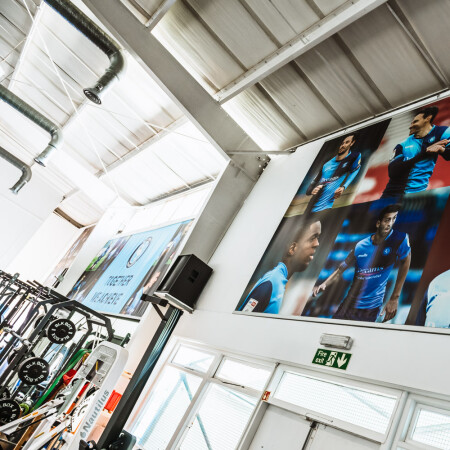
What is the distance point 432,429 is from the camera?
3430 millimetres

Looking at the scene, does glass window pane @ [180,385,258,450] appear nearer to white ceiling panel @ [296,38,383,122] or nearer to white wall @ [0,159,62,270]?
white ceiling panel @ [296,38,383,122]

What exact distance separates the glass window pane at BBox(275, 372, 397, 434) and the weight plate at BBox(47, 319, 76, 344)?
445 centimetres

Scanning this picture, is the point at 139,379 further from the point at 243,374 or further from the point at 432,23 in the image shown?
the point at 432,23

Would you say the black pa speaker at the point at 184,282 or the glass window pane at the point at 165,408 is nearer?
the glass window pane at the point at 165,408

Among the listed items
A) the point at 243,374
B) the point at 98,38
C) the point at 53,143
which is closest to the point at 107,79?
the point at 98,38

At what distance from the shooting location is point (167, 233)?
11523 millimetres

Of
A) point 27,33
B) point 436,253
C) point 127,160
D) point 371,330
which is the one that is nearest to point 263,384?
point 371,330

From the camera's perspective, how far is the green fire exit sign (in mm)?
4324

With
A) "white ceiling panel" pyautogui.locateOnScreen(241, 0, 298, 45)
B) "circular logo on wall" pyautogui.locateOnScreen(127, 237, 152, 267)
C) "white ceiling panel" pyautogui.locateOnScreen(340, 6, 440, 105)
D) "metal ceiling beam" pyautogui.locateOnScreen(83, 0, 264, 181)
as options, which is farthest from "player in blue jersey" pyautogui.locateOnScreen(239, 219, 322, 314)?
"circular logo on wall" pyautogui.locateOnScreen(127, 237, 152, 267)

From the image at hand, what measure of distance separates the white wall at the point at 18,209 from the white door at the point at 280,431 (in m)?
15.1

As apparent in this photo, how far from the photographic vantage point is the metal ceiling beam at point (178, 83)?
24.0ft

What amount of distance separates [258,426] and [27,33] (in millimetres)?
11266

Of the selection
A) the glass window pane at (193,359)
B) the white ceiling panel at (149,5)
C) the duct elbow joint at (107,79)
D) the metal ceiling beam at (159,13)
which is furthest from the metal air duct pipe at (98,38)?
the glass window pane at (193,359)

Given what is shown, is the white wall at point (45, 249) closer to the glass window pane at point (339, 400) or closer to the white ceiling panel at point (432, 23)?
the glass window pane at point (339, 400)
